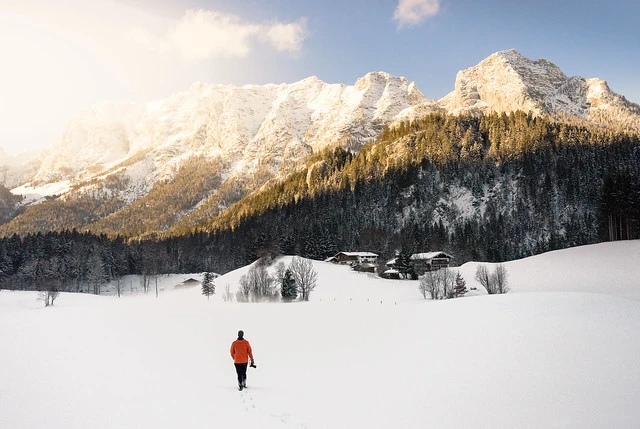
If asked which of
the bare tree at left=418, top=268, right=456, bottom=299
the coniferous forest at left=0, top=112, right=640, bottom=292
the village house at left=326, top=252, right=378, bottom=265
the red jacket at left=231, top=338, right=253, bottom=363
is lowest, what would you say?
the bare tree at left=418, top=268, right=456, bottom=299

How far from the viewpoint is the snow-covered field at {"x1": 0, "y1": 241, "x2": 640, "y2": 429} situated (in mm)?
11414

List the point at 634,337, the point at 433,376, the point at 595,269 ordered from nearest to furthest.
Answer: the point at 433,376, the point at 634,337, the point at 595,269

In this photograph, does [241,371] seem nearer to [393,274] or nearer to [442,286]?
[442,286]

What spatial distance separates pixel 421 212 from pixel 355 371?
475ft

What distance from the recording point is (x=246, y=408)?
12242 millimetres

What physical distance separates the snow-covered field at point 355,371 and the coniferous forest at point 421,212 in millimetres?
76838

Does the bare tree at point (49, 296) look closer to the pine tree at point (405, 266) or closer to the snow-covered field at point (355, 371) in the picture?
the snow-covered field at point (355, 371)

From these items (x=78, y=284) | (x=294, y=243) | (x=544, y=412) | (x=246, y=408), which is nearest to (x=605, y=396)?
(x=544, y=412)

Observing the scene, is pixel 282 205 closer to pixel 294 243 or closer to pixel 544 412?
pixel 294 243

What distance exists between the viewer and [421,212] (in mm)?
156625

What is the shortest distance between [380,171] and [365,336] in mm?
164234

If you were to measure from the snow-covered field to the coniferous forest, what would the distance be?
76838mm

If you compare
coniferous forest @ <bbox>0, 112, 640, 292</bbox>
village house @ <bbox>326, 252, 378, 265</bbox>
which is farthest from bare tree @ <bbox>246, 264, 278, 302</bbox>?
village house @ <bbox>326, 252, 378, 265</bbox>

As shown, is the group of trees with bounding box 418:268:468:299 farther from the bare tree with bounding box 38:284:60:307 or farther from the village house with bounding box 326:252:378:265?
the bare tree with bounding box 38:284:60:307
